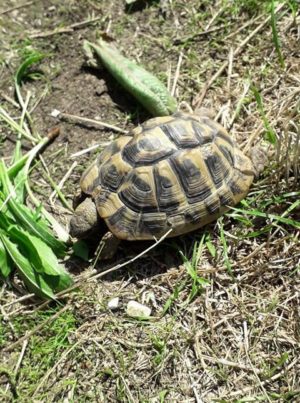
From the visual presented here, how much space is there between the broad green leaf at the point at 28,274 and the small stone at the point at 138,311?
0.46 meters

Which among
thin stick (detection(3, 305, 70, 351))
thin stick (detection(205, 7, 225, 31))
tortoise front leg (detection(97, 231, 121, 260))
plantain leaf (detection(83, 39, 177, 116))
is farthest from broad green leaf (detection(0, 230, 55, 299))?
thin stick (detection(205, 7, 225, 31))

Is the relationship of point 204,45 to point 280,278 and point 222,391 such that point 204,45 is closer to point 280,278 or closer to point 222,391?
point 280,278

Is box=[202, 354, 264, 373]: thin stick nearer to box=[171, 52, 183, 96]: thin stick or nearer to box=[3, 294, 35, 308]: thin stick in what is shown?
box=[3, 294, 35, 308]: thin stick

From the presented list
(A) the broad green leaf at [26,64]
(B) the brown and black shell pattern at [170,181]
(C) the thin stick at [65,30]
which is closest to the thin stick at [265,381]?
(B) the brown and black shell pattern at [170,181]

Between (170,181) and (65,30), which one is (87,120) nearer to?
(65,30)

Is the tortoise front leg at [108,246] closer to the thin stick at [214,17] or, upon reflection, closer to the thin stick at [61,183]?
the thin stick at [61,183]

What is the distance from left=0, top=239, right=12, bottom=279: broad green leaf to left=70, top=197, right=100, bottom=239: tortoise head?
428 millimetres

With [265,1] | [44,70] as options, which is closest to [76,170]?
[44,70]

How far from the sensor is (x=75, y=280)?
345 cm

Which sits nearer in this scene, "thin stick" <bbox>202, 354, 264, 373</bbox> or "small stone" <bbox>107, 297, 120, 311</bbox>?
"thin stick" <bbox>202, 354, 264, 373</bbox>

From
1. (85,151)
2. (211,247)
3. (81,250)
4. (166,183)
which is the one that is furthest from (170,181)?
(85,151)

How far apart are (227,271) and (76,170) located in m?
1.24

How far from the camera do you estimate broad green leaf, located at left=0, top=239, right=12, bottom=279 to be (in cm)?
348

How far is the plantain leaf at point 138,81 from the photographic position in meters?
3.82
